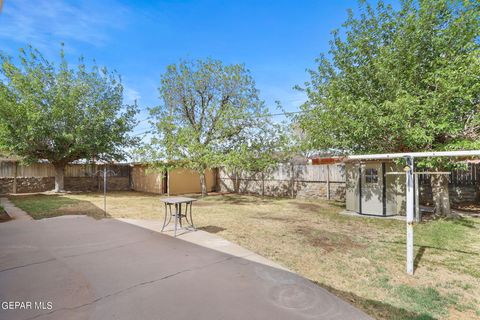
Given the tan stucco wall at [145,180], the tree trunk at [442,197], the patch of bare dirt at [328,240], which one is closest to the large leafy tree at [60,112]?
the tan stucco wall at [145,180]

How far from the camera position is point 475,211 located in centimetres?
893

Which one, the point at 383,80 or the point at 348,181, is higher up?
A: the point at 383,80

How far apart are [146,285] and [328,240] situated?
392 centimetres

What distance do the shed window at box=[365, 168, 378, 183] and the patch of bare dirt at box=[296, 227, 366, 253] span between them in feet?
10.9

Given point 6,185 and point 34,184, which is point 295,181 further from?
point 6,185

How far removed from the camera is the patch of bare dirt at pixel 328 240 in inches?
207

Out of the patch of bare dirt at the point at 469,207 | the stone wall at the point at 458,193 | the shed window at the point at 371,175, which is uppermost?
the shed window at the point at 371,175

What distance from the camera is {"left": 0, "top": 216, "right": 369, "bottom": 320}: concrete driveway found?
2.76m

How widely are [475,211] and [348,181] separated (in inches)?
168

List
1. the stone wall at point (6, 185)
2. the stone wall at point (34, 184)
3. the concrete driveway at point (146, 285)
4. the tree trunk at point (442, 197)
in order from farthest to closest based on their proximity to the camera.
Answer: the stone wall at point (34, 184) < the stone wall at point (6, 185) < the tree trunk at point (442, 197) < the concrete driveway at point (146, 285)

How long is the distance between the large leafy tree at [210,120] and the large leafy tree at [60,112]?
3.46 meters

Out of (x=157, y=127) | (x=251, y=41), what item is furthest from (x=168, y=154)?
(x=251, y=41)

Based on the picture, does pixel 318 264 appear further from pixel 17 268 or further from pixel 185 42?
pixel 185 42

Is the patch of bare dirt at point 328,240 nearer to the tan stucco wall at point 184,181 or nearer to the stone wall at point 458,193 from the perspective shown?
the stone wall at point 458,193
